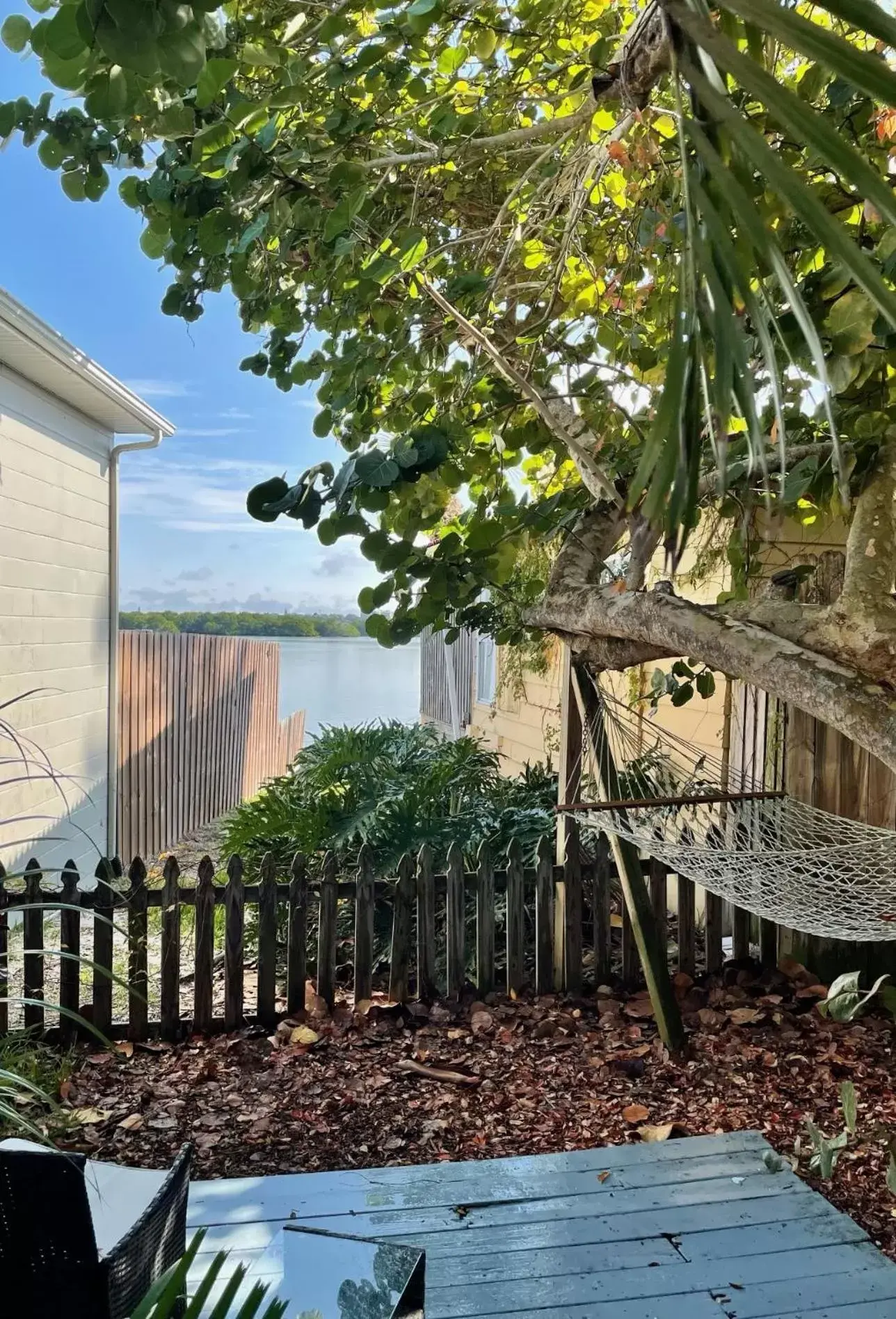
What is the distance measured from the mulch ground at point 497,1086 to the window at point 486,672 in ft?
17.9

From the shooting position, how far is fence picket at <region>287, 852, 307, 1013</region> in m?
3.55

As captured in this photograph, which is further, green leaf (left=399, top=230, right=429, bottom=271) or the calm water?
the calm water

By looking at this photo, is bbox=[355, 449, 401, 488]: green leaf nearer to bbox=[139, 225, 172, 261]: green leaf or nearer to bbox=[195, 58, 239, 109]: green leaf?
bbox=[195, 58, 239, 109]: green leaf

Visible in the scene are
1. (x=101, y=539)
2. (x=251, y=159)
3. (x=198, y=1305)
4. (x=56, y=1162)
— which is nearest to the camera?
(x=198, y=1305)

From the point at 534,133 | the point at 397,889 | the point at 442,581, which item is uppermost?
the point at 534,133

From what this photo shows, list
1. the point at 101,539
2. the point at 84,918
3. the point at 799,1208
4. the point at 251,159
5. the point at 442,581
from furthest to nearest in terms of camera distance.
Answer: the point at 101,539 → the point at 84,918 → the point at 442,581 → the point at 799,1208 → the point at 251,159

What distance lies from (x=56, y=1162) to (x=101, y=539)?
619 centimetres

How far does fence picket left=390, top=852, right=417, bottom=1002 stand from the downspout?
3.92 m

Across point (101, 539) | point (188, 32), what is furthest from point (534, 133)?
point (101, 539)

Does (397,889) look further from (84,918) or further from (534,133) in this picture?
(534,133)

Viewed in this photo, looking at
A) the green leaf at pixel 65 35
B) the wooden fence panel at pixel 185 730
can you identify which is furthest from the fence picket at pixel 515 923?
the wooden fence panel at pixel 185 730

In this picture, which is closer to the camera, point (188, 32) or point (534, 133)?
point (188, 32)

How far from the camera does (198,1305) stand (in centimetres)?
76

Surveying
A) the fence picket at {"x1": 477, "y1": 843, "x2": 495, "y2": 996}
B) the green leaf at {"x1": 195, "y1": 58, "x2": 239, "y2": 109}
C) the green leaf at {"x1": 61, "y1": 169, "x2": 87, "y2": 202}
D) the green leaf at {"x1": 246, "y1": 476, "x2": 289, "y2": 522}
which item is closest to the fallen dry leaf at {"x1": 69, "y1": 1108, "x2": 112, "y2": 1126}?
the fence picket at {"x1": 477, "y1": 843, "x2": 495, "y2": 996}
